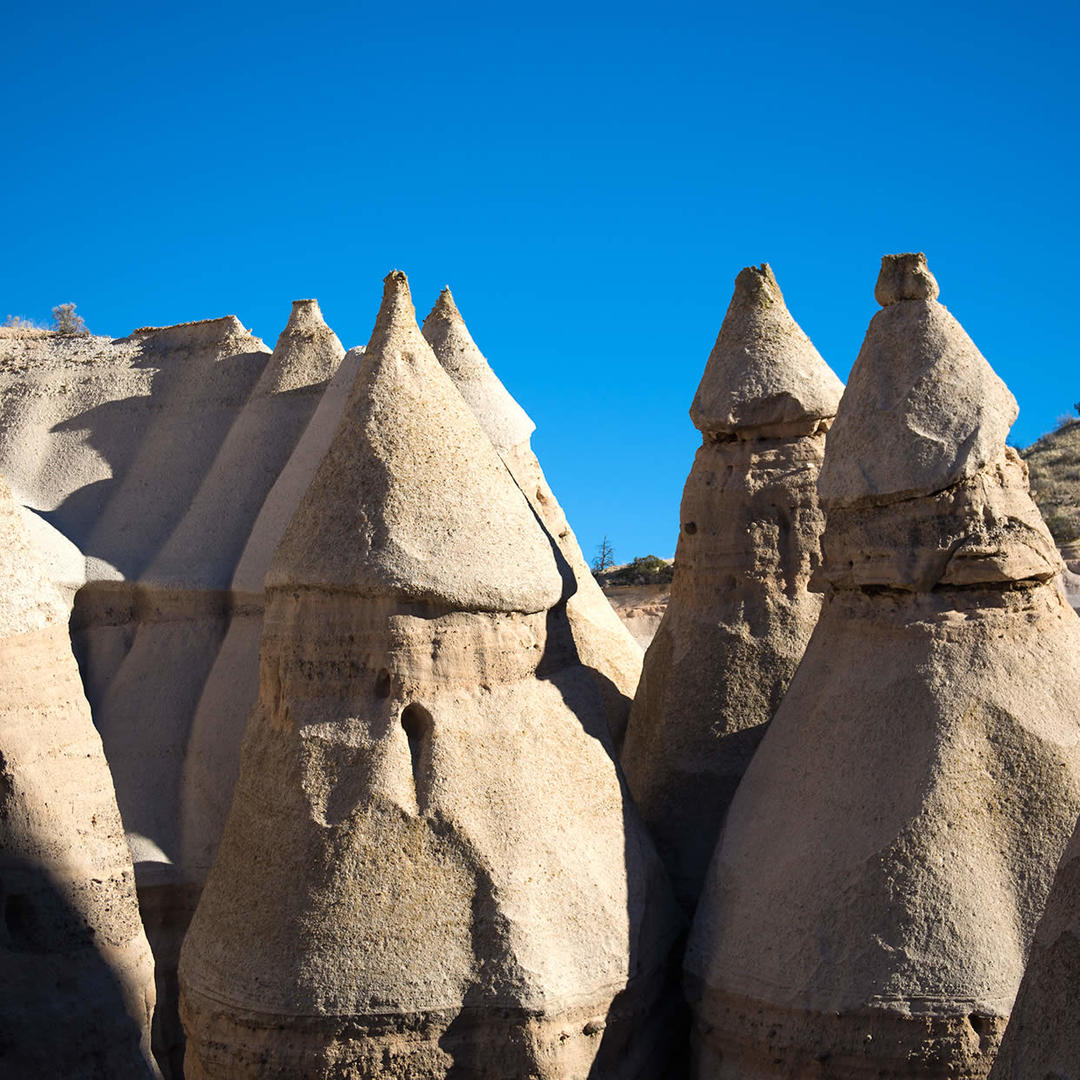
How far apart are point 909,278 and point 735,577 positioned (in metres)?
2.19

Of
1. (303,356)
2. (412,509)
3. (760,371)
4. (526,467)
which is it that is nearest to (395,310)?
(412,509)

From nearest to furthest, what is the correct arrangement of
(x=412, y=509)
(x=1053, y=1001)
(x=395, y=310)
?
(x=1053, y=1001)
(x=412, y=509)
(x=395, y=310)

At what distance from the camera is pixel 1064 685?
7152 millimetres

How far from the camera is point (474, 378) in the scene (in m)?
11.8

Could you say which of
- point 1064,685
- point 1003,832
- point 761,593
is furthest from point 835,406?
point 1003,832

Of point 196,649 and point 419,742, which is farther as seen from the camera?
point 196,649

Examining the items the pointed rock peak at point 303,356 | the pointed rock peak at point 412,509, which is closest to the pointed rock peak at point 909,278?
the pointed rock peak at point 412,509

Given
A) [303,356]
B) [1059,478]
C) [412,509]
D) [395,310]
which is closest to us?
[412,509]

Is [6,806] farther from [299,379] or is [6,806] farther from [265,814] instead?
[299,379]

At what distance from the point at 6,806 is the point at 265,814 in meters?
1.93

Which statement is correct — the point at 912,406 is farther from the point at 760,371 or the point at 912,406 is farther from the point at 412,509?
the point at 412,509

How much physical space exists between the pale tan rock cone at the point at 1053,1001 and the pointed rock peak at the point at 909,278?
3627 mm

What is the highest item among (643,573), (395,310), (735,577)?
(643,573)

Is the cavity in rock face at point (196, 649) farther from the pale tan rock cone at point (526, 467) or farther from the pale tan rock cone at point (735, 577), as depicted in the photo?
the pale tan rock cone at point (735, 577)
